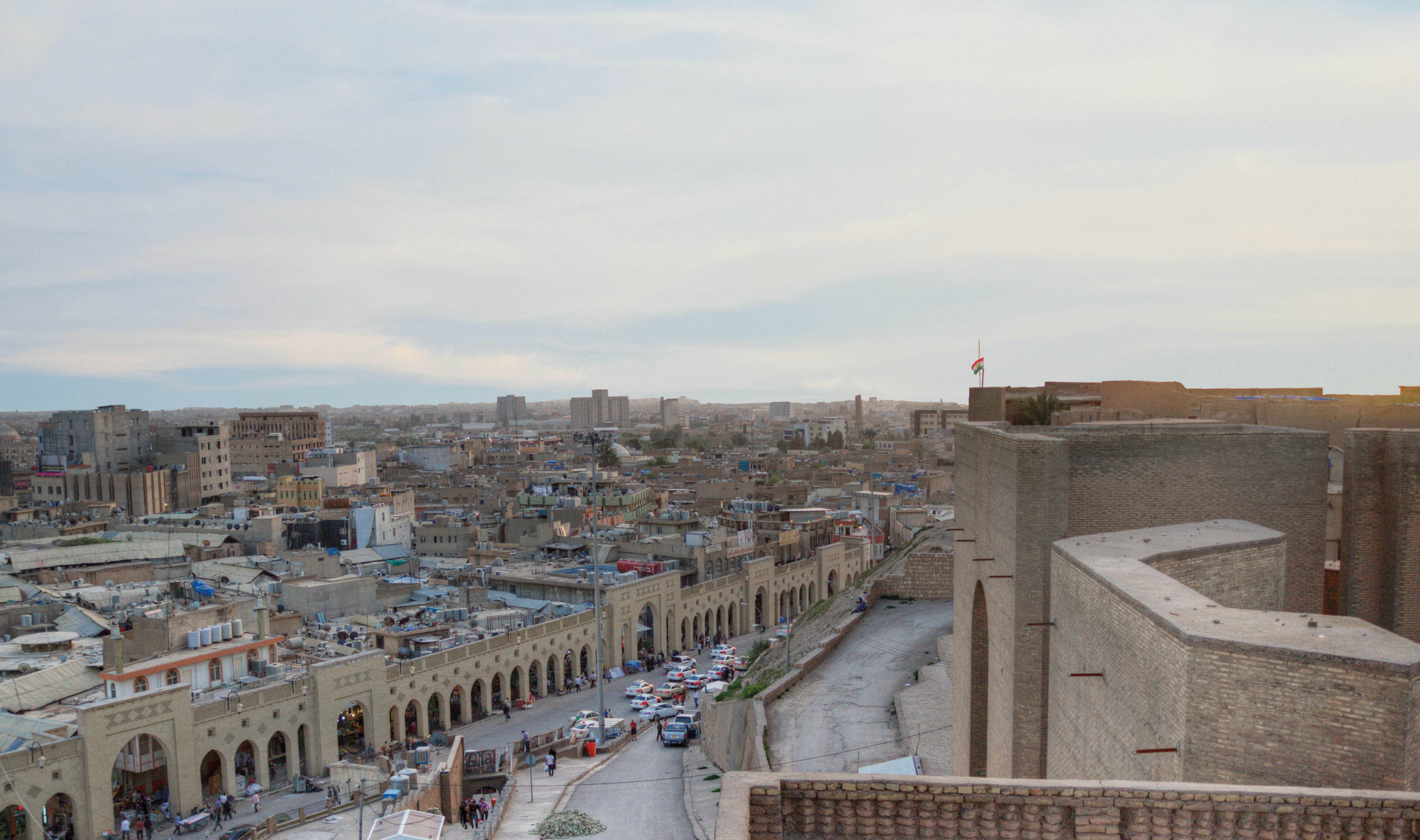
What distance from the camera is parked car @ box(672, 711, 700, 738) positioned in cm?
2630

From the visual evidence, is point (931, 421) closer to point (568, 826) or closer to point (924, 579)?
point (924, 579)

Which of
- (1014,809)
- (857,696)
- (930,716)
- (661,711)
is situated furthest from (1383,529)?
(661,711)

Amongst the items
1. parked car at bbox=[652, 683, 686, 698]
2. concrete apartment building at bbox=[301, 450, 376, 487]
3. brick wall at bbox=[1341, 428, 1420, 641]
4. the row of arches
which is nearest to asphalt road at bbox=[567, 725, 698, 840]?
parked car at bbox=[652, 683, 686, 698]

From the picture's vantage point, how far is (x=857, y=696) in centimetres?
2173

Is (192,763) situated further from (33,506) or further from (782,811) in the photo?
(33,506)

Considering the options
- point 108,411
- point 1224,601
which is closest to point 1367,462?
point 1224,601

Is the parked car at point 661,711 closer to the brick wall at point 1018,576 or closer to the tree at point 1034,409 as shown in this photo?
the tree at point 1034,409

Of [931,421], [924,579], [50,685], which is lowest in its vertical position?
[50,685]

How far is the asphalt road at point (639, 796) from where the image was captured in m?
17.4

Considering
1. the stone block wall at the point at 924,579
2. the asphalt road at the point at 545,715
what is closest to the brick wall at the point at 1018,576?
the asphalt road at the point at 545,715

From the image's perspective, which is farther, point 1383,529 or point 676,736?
point 676,736

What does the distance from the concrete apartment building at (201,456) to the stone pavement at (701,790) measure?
66205 mm

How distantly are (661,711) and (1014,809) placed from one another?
26.5m

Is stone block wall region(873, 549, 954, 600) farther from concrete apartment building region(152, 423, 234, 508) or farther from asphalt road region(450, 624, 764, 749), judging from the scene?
concrete apartment building region(152, 423, 234, 508)
